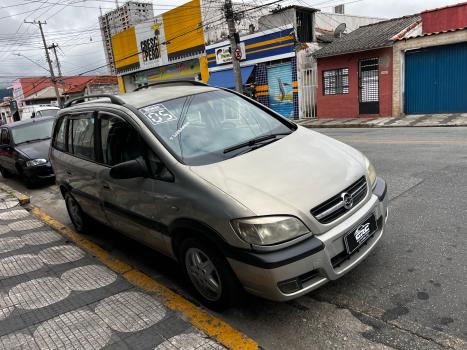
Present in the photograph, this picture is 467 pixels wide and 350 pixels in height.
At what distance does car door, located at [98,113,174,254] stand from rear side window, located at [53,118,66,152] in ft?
4.61

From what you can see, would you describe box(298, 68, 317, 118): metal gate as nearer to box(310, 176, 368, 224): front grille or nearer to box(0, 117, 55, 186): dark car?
box(0, 117, 55, 186): dark car

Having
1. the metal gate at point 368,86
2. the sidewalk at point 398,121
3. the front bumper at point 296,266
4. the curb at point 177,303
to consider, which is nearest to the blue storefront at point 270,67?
the sidewalk at point 398,121

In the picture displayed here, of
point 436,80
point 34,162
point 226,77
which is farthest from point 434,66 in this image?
point 34,162

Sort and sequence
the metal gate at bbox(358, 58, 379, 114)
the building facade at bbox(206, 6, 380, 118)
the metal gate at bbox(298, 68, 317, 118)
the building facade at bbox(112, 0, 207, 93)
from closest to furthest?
1. the metal gate at bbox(358, 58, 379, 114)
2. the building facade at bbox(206, 6, 380, 118)
3. the metal gate at bbox(298, 68, 317, 118)
4. the building facade at bbox(112, 0, 207, 93)

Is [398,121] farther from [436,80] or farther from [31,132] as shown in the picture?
[31,132]

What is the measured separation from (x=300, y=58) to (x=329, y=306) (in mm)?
18143

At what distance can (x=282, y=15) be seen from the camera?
19844 millimetres

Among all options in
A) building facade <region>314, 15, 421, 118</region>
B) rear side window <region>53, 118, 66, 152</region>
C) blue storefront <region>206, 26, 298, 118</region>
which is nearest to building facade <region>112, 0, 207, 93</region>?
blue storefront <region>206, 26, 298, 118</region>

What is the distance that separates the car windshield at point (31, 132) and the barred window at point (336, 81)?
13137mm

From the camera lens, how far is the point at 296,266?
102 inches

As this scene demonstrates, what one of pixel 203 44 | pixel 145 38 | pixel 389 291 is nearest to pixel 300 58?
pixel 203 44

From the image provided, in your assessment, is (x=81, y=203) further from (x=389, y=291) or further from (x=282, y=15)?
(x=282, y=15)

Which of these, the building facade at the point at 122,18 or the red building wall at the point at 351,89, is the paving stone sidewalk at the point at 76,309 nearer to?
the red building wall at the point at 351,89

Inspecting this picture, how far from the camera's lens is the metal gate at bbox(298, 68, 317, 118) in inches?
782
